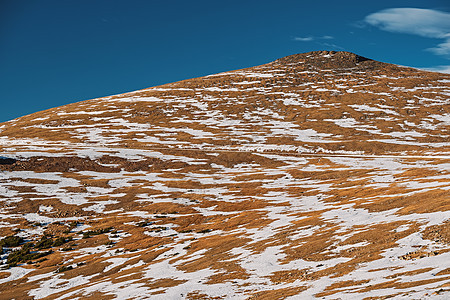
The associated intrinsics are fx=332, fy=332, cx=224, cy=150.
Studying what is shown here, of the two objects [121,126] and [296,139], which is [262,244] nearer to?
[296,139]

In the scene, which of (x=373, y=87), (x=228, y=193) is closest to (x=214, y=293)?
(x=228, y=193)

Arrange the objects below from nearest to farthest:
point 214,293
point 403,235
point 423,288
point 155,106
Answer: point 423,288 → point 214,293 → point 403,235 → point 155,106

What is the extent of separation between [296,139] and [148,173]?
60.8 m

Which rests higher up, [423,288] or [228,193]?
[228,193]

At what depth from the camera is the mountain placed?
77.9ft

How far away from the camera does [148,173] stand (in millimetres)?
91312

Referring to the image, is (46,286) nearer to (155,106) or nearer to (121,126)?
(121,126)

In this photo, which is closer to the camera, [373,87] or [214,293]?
[214,293]

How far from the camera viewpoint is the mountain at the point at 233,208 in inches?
935

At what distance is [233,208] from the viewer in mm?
59969

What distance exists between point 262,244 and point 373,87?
626 feet

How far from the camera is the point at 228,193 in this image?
234ft

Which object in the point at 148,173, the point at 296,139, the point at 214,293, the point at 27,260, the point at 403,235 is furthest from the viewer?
the point at 296,139

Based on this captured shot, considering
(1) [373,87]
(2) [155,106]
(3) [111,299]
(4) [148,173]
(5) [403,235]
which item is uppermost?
(2) [155,106]
